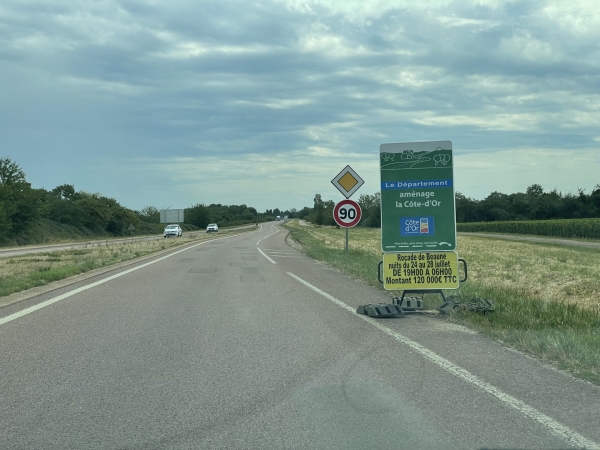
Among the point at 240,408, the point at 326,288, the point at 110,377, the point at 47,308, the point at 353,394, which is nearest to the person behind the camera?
the point at 240,408

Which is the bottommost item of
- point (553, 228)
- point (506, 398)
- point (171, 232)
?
point (553, 228)

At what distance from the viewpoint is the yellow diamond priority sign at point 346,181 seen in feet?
75.7

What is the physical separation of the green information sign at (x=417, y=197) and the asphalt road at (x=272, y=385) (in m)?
1.62

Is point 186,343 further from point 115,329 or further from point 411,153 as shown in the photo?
point 411,153

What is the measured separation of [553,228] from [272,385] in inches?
3558

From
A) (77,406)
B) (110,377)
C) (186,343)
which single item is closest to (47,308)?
(186,343)

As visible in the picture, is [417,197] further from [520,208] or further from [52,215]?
[520,208]

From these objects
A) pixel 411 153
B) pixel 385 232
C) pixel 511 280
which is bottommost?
pixel 511 280

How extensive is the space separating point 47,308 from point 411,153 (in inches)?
285

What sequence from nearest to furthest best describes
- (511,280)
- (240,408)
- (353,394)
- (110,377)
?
1. (240,408)
2. (353,394)
3. (110,377)
4. (511,280)

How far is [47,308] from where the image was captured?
38.2 feet

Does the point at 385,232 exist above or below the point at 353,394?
above

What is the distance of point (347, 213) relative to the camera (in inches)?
862

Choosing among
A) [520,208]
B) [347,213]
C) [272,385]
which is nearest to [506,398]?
[272,385]
